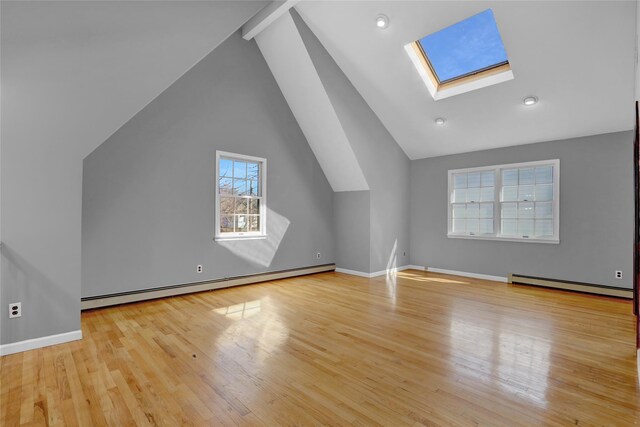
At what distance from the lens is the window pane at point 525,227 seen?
5.19m

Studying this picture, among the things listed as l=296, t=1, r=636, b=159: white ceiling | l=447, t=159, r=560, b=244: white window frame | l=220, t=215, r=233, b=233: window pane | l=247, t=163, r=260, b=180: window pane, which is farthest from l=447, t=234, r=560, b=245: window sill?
l=220, t=215, r=233, b=233: window pane

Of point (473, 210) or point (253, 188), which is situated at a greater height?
point (253, 188)

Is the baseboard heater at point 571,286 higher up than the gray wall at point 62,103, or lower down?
lower down

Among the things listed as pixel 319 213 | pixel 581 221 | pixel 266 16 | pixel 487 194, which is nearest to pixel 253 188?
pixel 319 213

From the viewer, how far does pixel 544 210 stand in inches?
199

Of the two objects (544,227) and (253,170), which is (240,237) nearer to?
(253,170)

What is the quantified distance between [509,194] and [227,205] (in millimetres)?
4766

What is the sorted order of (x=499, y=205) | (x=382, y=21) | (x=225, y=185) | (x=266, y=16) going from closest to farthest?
(x=382, y=21) < (x=266, y=16) < (x=225, y=185) < (x=499, y=205)

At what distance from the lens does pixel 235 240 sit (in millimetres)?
4875

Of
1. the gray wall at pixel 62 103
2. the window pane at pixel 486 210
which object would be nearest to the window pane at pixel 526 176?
the window pane at pixel 486 210

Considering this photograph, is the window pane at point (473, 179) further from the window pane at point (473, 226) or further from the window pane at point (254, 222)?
the window pane at point (254, 222)

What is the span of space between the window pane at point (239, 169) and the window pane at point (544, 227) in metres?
4.86

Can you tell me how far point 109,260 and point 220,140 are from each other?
2.17 m

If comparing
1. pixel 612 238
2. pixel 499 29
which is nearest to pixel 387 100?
pixel 499 29
